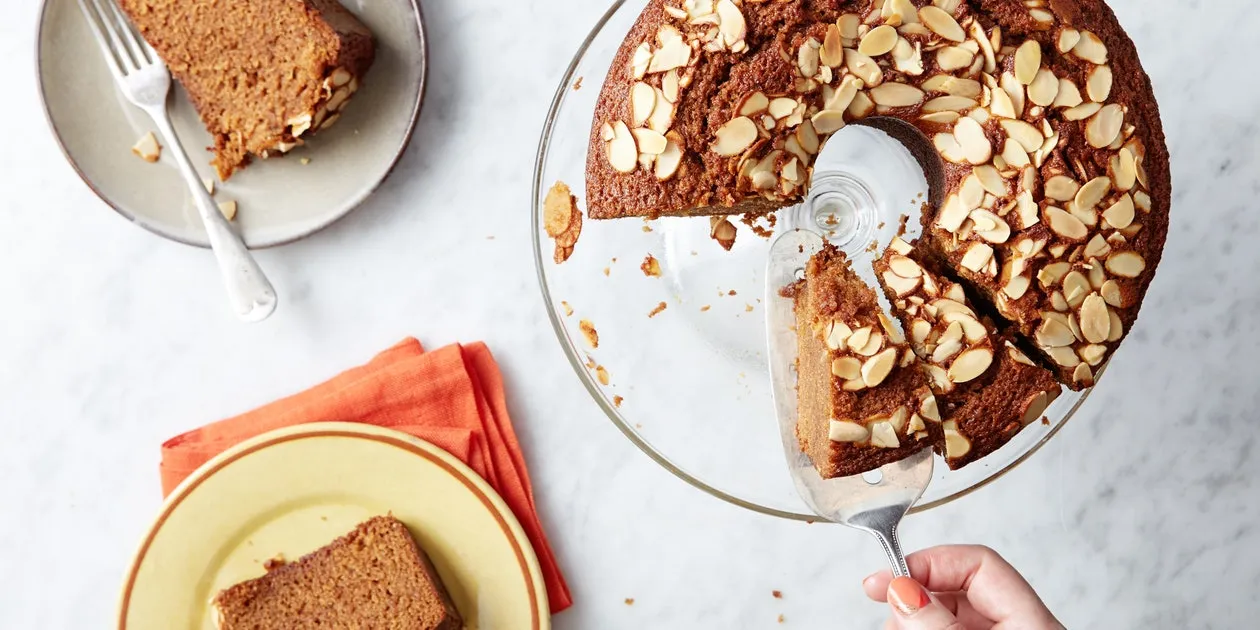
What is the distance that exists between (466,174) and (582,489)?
2.29ft

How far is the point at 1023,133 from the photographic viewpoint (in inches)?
49.8

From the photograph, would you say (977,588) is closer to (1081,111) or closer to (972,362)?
(972,362)

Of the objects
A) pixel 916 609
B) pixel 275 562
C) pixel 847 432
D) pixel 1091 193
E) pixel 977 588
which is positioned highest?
pixel 1091 193

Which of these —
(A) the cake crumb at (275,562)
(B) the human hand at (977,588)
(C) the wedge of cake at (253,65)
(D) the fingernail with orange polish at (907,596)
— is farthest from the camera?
(A) the cake crumb at (275,562)

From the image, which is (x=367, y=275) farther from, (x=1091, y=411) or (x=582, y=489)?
(x=1091, y=411)

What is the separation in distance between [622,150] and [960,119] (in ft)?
1.54

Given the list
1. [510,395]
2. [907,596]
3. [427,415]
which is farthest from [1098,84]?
[427,415]

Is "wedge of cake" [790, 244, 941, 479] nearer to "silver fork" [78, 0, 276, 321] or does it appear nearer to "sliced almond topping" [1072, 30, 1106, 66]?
"sliced almond topping" [1072, 30, 1106, 66]

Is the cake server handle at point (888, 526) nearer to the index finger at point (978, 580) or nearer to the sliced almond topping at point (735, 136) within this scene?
the index finger at point (978, 580)

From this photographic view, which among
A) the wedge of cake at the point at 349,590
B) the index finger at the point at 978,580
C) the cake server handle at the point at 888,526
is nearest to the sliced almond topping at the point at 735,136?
the cake server handle at the point at 888,526

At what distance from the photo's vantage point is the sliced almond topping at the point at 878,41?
4.10 feet

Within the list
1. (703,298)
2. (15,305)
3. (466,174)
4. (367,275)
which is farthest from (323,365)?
(703,298)

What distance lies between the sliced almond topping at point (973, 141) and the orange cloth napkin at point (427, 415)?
1036 mm

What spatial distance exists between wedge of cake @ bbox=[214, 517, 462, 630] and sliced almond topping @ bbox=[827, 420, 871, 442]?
922mm
